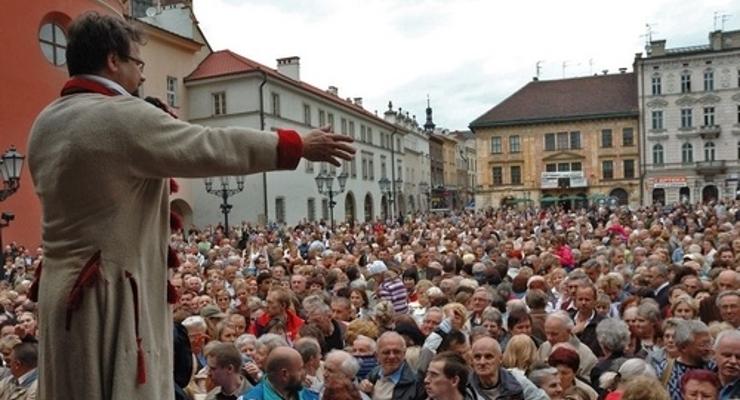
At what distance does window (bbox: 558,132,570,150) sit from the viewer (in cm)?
7250

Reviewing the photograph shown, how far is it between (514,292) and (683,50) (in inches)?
2634

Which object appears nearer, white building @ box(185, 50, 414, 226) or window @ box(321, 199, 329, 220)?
white building @ box(185, 50, 414, 226)

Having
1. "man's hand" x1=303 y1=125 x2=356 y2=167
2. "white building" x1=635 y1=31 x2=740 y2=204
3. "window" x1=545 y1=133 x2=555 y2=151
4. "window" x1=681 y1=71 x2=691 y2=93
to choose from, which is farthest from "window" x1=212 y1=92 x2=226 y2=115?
"window" x1=681 y1=71 x2=691 y2=93

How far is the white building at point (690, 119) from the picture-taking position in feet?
218

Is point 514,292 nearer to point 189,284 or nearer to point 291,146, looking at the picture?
point 189,284

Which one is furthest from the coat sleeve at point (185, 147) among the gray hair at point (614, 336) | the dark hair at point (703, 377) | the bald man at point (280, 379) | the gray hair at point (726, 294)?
the gray hair at point (726, 294)

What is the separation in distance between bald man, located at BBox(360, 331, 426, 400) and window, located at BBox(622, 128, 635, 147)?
7006 cm

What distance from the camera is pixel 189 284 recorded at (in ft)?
32.3

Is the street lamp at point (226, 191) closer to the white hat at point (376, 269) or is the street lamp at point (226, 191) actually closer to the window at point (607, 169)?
the white hat at point (376, 269)

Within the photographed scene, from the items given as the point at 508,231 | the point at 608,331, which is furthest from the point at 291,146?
the point at 508,231

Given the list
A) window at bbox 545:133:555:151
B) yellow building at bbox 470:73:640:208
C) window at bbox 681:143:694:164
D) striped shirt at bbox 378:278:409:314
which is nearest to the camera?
striped shirt at bbox 378:278:409:314

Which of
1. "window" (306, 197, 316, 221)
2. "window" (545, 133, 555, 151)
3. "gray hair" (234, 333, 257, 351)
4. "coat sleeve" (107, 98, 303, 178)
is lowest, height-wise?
"gray hair" (234, 333, 257, 351)

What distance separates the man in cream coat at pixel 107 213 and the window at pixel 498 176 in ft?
245

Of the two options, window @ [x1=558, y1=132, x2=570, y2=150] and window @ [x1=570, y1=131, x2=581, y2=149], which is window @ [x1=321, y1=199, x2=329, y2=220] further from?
window @ [x1=570, y1=131, x2=581, y2=149]
